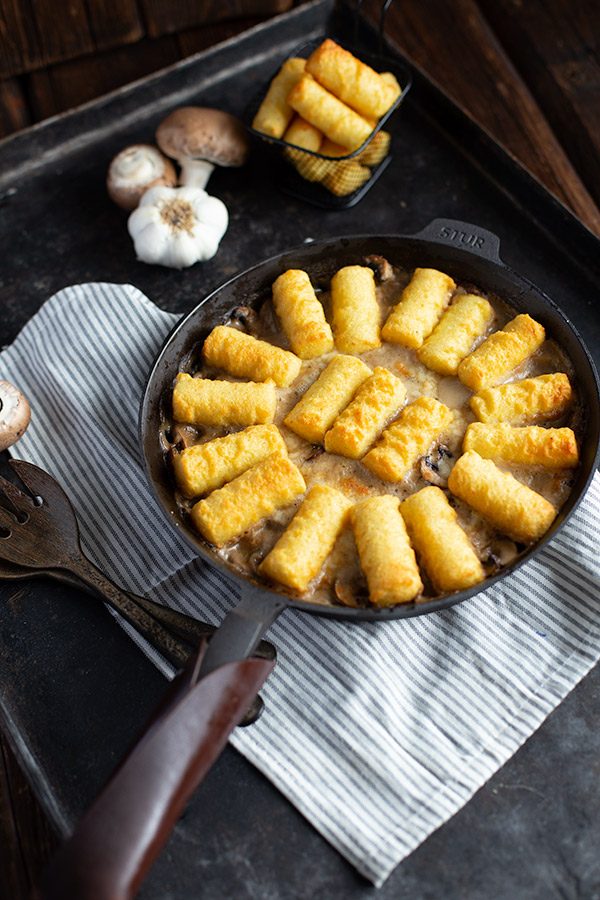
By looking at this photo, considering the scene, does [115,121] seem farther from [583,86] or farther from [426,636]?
[426,636]

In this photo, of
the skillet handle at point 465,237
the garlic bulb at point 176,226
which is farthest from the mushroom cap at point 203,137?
the skillet handle at point 465,237

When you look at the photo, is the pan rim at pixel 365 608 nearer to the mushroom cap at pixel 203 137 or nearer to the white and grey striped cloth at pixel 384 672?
the white and grey striped cloth at pixel 384 672

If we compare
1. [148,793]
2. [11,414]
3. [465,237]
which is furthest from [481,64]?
[148,793]

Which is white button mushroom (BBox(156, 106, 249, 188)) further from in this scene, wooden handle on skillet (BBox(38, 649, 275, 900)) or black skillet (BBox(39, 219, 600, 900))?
wooden handle on skillet (BBox(38, 649, 275, 900))

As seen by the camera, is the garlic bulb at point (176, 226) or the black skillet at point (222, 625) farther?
the garlic bulb at point (176, 226)

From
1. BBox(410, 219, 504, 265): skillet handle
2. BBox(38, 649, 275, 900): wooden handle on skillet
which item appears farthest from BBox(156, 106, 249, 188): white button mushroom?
BBox(38, 649, 275, 900): wooden handle on skillet

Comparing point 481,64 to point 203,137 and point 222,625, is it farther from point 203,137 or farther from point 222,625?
point 222,625

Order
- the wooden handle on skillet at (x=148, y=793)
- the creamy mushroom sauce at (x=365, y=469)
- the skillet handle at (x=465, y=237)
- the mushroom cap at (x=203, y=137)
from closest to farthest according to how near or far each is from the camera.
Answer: the wooden handle on skillet at (x=148, y=793)
the creamy mushroom sauce at (x=365, y=469)
the skillet handle at (x=465, y=237)
the mushroom cap at (x=203, y=137)
